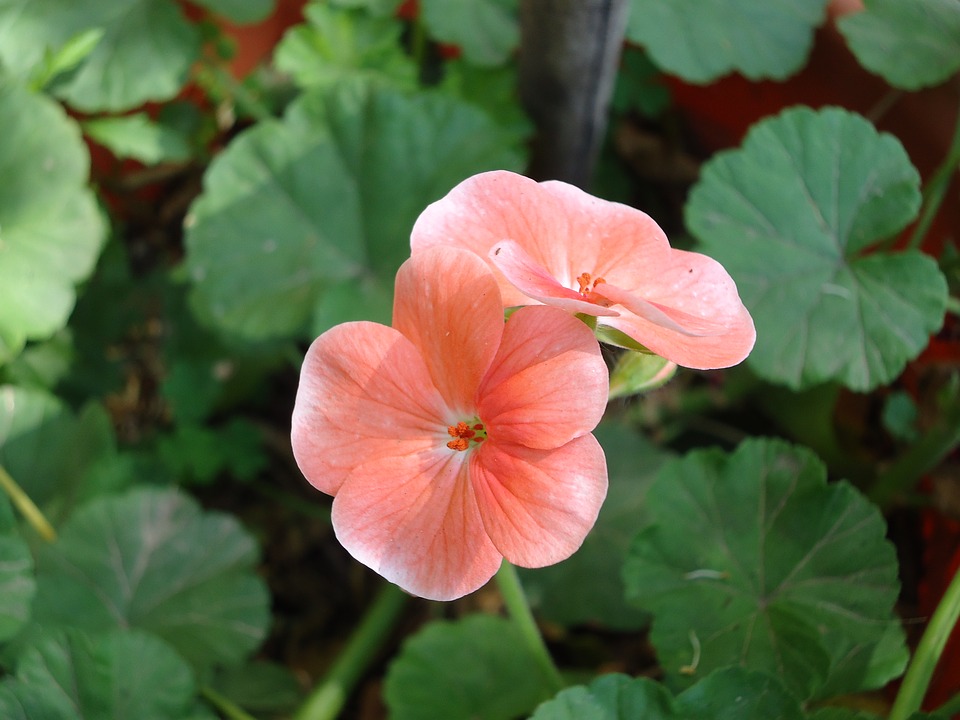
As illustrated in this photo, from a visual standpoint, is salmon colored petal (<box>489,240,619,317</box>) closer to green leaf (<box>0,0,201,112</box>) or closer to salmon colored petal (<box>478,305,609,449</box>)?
salmon colored petal (<box>478,305,609,449</box>)

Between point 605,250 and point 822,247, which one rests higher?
point 605,250

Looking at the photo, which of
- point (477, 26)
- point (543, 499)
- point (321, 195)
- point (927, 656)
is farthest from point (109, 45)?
point (927, 656)

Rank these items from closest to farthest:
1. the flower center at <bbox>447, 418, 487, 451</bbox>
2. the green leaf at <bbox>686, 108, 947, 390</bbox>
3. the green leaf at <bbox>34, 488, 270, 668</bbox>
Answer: the flower center at <bbox>447, 418, 487, 451</bbox>, the green leaf at <bbox>686, 108, 947, 390</bbox>, the green leaf at <bbox>34, 488, 270, 668</bbox>

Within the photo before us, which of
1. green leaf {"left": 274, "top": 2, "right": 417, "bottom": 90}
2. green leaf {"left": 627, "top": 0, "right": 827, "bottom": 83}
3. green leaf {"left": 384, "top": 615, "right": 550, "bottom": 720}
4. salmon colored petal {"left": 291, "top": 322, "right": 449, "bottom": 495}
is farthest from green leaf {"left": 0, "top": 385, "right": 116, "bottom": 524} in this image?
A: green leaf {"left": 627, "top": 0, "right": 827, "bottom": 83}

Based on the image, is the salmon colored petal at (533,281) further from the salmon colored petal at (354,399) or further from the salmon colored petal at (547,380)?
the salmon colored petal at (354,399)

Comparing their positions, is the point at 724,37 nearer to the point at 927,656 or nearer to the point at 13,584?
the point at 927,656

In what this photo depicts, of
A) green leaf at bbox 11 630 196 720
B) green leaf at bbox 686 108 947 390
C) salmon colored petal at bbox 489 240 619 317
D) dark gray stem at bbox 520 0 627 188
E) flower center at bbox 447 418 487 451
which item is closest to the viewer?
salmon colored petal at bbox 489 240 619 317
